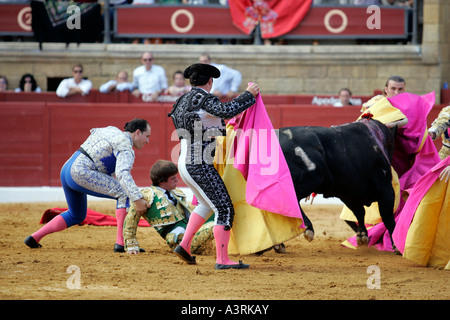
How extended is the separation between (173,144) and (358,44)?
423 cm

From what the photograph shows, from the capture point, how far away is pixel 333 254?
6430mm

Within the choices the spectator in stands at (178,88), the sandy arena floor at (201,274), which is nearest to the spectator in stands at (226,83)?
the spectator in stands at (178,88)

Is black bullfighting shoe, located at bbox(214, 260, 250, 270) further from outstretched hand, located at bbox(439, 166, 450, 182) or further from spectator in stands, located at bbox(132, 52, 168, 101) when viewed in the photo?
spectator in stands, located at bbox(132, 52, 168, 101)

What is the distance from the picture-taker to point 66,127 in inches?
417

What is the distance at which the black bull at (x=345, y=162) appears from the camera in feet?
19.5

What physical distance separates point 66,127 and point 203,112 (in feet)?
19.3

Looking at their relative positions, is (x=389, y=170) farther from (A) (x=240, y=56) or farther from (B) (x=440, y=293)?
(A) (x=240, y=56)

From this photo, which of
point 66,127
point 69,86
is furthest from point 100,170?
point 69,86

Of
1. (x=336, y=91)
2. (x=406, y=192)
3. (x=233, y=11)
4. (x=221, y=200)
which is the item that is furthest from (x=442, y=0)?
(x=221, y=200)

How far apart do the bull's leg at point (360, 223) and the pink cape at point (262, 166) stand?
117 cm

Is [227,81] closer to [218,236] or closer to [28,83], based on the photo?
[28,83]

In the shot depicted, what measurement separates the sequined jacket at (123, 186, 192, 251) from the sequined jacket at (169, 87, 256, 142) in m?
1.09

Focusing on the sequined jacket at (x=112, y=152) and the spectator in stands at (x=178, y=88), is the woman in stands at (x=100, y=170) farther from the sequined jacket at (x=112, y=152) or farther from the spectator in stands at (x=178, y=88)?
the spectator in stands at (x=178, y=88)

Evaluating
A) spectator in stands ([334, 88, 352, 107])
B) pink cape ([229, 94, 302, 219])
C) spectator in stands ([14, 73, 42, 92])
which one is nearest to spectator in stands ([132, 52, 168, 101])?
spectator in stands ([14, 73, 42, 92])
